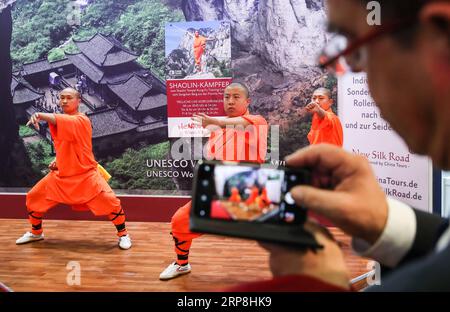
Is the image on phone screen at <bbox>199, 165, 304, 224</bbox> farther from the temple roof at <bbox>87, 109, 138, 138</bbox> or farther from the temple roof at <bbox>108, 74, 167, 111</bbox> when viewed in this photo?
the temple roof at <bbox>87, 109, 138, 138</bbox>

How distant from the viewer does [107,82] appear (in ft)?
16.3

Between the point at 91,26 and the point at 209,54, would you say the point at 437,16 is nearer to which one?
the point at 209,54

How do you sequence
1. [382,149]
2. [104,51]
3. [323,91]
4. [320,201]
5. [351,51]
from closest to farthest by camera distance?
[351,51], [320,201], [382,149], [323,91], [104,51]

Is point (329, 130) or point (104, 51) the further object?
point (104, 51)

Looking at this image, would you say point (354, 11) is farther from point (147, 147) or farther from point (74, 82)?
point (74, 82)

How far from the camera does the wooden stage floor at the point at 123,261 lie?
303 centimetres

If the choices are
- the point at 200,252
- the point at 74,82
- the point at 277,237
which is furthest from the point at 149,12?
the point at 277,237

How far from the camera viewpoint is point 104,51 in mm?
4969

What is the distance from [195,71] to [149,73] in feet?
1.60

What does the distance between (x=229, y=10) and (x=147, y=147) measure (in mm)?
1601

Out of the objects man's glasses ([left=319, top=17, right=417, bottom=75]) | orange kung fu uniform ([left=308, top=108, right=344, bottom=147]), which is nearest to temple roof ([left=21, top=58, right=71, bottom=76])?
orange kung fu uniform ([left=308, top=108, right=344, bottom=147])

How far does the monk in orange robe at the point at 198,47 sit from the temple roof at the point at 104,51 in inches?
25.0

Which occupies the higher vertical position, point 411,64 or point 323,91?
point 323,91

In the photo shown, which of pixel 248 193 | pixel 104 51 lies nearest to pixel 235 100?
pixel 104 51
